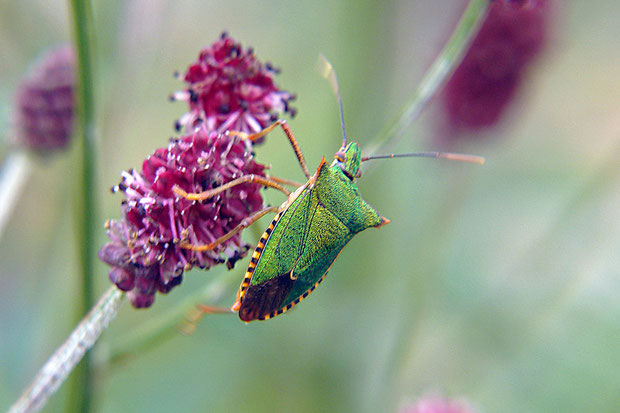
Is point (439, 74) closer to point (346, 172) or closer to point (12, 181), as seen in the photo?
point (346, 172)

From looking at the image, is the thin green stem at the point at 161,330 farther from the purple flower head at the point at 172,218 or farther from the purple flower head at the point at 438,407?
the purple flower head at the point at 438,407

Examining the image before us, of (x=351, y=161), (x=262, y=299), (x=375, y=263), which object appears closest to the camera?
(x=262, y=299)

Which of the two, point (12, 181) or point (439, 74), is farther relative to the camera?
point (12, 181)

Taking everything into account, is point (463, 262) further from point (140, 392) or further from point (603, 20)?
point (603, 20)

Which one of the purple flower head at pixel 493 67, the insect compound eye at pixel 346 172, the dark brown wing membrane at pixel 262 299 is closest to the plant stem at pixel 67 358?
the dark brown wing membrane at pixel 262 299

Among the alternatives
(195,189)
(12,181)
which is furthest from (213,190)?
(12,181)

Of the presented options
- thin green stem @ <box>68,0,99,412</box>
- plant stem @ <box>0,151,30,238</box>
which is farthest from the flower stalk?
plant stem @ <box>0,151,30,238</box>

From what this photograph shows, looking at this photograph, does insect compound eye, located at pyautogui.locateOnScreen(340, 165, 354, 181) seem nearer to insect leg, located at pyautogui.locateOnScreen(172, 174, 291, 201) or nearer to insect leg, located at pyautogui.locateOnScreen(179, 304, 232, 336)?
insect leg, located at pyautogui.locateOnScreen(172, 174, 291, 201)

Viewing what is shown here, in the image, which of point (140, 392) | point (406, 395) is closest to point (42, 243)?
point (140, 392)
